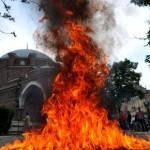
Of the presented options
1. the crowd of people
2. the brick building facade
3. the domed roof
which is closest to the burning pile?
the crowd of people

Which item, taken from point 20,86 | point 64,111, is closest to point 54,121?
point 64,111

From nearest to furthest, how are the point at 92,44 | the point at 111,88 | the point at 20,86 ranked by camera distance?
the point at 92,44 → the point at 20,86 → the point at 111,88

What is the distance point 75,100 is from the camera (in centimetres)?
1302

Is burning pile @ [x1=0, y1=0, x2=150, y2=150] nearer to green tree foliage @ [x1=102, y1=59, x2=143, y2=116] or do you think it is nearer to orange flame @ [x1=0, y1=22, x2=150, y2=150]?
orange flame @ [x1=0, y1=22, x2=150, y2=150]

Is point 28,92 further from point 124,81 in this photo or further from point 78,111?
point 78,111

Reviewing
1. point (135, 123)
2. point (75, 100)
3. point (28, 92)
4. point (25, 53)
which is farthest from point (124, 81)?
point (75, 100)

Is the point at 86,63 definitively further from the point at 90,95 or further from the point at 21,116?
the point at 21,116

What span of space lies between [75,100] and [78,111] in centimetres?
42

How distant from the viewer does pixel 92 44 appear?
47.5 feet

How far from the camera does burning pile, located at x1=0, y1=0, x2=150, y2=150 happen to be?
11.8 meters

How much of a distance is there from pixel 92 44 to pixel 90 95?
6.62ft

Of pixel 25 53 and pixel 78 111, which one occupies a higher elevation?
pixel 25 53

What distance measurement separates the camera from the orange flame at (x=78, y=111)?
11.7 m

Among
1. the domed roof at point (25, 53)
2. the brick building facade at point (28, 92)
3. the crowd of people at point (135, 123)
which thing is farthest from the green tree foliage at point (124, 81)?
the crowd of people at point (135, 123)
